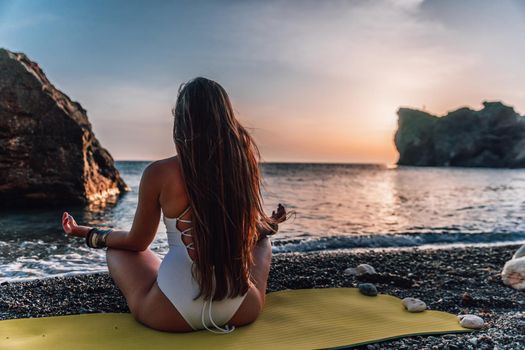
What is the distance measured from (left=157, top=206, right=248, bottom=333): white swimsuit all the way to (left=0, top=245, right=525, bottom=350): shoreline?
42.4 inches

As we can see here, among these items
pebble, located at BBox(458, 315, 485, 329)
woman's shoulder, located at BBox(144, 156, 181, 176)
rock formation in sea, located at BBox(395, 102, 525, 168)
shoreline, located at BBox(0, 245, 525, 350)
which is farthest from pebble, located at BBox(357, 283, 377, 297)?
rock formation in sea, located at BBox(395, 102, 525, 168)

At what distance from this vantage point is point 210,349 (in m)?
2.74

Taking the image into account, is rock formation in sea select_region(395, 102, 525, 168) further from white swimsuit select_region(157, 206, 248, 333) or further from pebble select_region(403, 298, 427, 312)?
white swimsuit select_region(157, 206, 248, 333)

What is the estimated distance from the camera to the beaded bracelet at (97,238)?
3.29 meters

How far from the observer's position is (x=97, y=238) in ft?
10.9

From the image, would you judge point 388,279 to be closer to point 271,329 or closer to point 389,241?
point 271,329

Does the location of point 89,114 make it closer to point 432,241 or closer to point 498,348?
point 432,241

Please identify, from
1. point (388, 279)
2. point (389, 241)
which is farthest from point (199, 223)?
point (389, 241)

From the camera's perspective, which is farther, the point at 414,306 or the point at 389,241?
the point at 389,241

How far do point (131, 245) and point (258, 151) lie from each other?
1112mm

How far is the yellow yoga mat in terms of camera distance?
2861mm

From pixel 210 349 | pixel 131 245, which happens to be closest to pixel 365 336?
pixel 210 349

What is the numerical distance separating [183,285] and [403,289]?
2807mm

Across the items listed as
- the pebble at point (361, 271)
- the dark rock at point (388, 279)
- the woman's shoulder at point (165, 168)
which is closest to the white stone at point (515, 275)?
the dark rock at point (388, 279)
